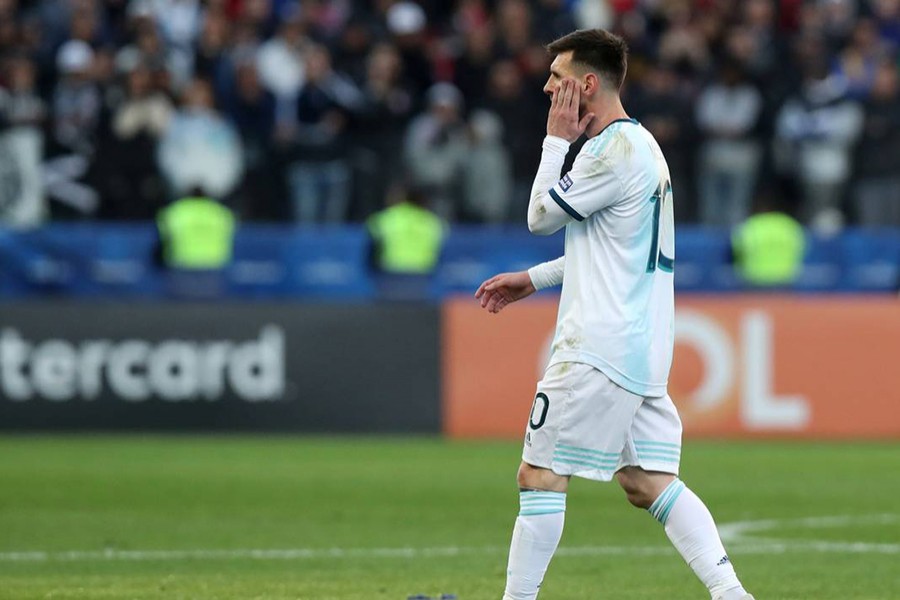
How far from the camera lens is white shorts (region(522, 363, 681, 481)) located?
6387mm

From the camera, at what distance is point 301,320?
16.5 meters

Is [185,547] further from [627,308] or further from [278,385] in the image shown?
[278,385]

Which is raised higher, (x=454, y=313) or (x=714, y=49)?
(x=714, y=49)

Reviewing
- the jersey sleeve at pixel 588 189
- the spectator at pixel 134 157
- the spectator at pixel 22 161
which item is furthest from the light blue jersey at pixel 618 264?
the spectator at pixel 134 157

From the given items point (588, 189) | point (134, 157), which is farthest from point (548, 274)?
point (134, 157)

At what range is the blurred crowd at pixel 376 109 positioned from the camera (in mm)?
19797

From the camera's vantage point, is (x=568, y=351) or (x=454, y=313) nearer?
(x=568, y=351)

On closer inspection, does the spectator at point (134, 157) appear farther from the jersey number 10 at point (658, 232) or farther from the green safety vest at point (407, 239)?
the jersey number 10 at point (658, 232)

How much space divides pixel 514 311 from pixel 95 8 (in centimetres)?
786

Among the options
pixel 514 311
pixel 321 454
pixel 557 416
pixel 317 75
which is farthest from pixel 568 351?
pixel 317 75

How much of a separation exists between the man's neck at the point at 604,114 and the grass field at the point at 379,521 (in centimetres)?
230

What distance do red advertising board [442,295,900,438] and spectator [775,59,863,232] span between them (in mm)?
4466

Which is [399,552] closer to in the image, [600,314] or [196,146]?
[600,314]

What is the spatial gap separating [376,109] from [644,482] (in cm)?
1449
